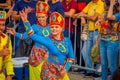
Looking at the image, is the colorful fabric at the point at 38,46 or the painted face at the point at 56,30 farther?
the colorful fabric at the point at 38,46

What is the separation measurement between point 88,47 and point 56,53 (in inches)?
107

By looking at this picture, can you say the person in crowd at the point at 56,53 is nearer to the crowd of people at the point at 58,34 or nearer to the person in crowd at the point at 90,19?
the crowd of people at the point at 58,34

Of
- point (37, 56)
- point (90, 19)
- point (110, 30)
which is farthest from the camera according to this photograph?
point (90, 19)

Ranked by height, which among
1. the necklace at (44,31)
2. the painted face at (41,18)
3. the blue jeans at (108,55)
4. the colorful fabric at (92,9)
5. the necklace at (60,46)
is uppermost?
the colorful fabric at (92,9)

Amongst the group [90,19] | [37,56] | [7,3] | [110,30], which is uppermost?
[7,3]

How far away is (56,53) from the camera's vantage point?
4.40 meters

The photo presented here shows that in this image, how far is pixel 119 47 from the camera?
6.02 metres

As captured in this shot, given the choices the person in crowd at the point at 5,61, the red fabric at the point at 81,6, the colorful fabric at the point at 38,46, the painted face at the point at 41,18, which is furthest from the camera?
the red fabric at the point at 81,6

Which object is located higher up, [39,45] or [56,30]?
[56,30]

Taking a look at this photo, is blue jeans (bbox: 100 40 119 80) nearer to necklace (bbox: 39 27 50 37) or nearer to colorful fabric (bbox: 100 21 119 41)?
colorful fabric (bbox: 100 21 119 41)

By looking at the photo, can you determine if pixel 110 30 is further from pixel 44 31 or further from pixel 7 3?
pixel 7 3

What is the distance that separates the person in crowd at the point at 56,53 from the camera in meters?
4.42

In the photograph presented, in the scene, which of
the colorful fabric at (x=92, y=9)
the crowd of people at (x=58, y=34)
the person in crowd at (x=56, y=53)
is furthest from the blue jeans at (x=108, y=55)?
the person in crowd at (x=56, y=53)

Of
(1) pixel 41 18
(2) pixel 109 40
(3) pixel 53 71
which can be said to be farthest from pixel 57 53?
(2) pixel 109 40
